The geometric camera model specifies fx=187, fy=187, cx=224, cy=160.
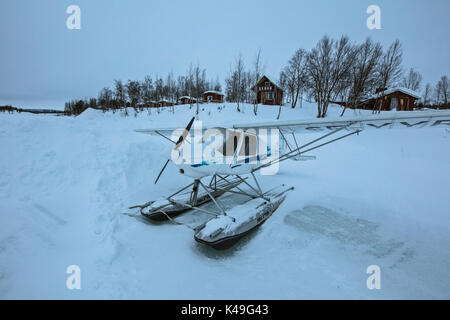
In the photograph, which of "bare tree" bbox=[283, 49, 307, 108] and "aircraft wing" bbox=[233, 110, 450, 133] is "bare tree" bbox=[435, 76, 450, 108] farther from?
"aircraft wing" bbox=[233, 110, 450, 133]

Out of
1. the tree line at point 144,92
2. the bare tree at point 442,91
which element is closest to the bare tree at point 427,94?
the bare tree at point 442,91

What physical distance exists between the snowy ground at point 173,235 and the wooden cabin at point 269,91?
23174 millimetres

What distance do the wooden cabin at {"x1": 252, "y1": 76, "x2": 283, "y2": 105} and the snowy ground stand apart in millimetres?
23174

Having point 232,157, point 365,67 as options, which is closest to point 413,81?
point 365,67

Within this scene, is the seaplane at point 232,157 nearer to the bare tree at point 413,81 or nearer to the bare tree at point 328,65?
the bare tree at point 328,65

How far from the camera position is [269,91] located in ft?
93.6

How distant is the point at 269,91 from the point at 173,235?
93.6 ft

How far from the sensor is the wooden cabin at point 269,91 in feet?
91.3

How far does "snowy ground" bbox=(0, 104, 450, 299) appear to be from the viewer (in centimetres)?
262

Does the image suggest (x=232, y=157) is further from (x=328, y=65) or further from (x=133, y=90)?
(x=133, y=90)
